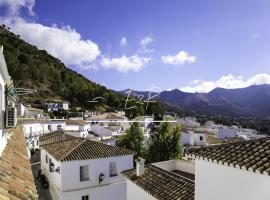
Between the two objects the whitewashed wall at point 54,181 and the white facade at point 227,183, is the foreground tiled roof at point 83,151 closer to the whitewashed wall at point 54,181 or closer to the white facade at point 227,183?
the whitewashed wall at point 54,181

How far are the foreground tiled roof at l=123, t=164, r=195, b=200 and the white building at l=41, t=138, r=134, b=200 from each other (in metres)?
5.40

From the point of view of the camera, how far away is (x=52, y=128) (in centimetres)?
5509

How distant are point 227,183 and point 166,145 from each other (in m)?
22.7

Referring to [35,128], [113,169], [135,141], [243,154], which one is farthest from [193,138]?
[243,154]

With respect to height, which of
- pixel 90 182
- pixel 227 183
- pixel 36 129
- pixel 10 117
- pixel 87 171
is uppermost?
pixel 10 117

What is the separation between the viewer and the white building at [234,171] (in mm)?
7613

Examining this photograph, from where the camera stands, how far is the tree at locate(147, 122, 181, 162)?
3095 centimetres

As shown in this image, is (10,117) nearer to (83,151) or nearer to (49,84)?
(83,151)

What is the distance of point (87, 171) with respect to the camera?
73.2ft

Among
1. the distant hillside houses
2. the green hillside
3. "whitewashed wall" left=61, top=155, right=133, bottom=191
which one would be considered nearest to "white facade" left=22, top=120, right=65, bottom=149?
"whitewashed wall" left=61, top=155, right=133, bottom=191

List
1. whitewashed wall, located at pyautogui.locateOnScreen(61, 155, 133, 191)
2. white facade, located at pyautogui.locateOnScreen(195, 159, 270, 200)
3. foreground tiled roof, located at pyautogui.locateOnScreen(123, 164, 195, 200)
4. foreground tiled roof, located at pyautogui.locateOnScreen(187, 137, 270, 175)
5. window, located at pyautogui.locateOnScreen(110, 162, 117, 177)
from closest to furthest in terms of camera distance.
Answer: white facade, located at pyautogui.locateOnScreen(195, 159, 270, 200)
foreground tiled roof, located at pyautogui.locateOnScreen(187, 137, 270, 175)
foreground tiled roof, located at pyautogui.locateOnScreen(123, 164, 195, 200)
whitewashed wall, located at pyautogui.locateOnScreen(61, 155, 133, 191)
window, located at pyautogui.locateOnScreen(110, 162, 117, 177)

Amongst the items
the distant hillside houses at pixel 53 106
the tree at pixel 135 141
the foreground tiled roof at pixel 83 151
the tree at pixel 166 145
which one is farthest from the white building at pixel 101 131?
the foreground tiled roof at pixel 83 151

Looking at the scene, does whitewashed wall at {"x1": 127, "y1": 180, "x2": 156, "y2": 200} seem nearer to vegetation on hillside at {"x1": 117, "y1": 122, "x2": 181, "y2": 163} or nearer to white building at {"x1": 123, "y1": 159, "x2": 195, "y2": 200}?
white building at {"x1": 123, "y1": 159, "x2": 195, "y2": 200}

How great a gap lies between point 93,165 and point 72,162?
1.69 meters
